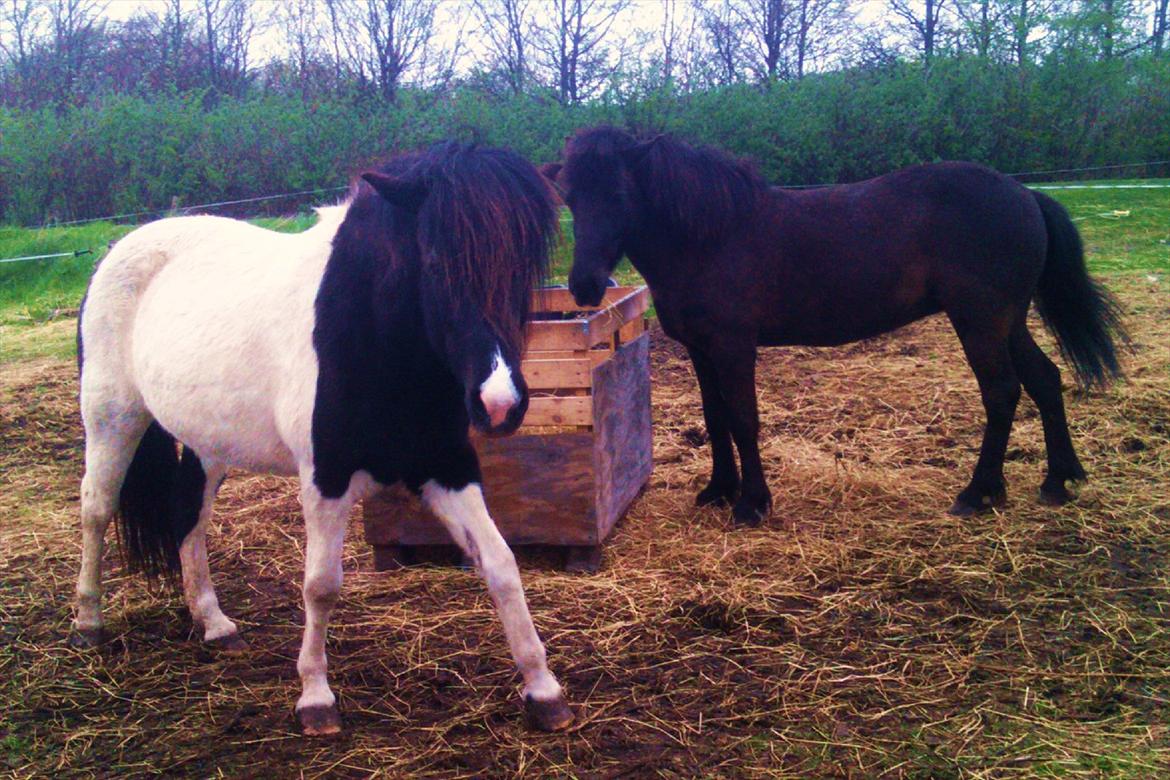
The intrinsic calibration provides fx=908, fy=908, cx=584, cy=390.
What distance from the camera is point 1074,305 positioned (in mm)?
4770

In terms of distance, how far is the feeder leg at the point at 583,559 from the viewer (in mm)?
4039

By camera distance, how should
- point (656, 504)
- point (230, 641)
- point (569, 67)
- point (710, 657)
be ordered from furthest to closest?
Answer: point (569, 67)
point (656, 504)
point (230, 641)
point (710, 657)

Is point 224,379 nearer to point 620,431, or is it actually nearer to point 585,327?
point 585,327

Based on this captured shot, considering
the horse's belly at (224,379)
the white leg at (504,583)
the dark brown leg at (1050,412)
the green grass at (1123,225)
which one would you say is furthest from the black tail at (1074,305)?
the green grass at (1123,225)

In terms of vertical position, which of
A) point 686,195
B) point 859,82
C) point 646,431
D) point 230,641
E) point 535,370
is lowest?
point 230,641

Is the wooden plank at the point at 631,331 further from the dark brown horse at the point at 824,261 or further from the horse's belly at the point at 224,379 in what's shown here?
the horse's belly at the point at 224,379

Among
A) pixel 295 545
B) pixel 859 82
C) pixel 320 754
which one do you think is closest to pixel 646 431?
pixel 295 545

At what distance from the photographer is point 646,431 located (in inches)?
197

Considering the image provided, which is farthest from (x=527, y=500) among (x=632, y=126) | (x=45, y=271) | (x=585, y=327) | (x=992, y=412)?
(x=45, y=271)

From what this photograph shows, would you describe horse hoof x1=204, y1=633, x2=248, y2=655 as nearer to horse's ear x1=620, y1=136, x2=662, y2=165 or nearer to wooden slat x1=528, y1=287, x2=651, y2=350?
wooden slat x1=528, y1=287, x2=651, y2=350

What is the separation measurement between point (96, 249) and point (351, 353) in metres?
11.0

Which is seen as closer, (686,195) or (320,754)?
(320,754)

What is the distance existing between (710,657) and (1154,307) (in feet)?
23.0

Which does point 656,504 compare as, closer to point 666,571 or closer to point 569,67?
point 666,571
